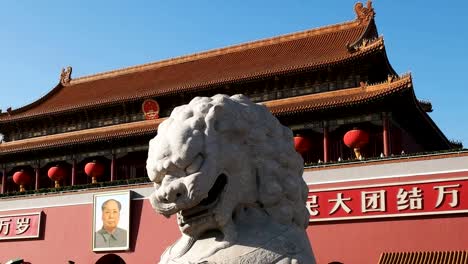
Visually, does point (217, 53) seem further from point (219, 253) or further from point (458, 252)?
point (219, 253)

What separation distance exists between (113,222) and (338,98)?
267 inches

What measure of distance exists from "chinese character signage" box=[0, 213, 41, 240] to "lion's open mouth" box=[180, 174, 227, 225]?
1549 cm

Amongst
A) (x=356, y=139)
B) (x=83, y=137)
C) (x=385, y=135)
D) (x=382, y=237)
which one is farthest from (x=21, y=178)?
(x=382, y=237)

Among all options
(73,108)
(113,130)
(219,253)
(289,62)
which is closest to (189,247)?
(219,253)

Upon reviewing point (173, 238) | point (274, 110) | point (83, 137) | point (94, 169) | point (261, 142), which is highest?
point (83, 137)

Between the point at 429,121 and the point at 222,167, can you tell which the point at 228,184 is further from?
the point at 429,121

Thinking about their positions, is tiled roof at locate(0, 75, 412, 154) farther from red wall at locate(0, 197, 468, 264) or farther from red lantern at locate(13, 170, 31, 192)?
red wall at locate(0, 197, 468, 264)

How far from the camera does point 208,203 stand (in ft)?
10.3

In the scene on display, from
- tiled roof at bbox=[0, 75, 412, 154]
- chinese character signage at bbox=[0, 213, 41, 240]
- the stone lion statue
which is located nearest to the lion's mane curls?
the stone lion statue

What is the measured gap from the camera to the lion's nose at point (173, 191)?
3.02m

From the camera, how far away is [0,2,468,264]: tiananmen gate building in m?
12.8

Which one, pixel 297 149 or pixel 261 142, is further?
pixel 297 149

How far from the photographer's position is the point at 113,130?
2053cm

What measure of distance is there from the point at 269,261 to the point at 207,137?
681 millimetres
